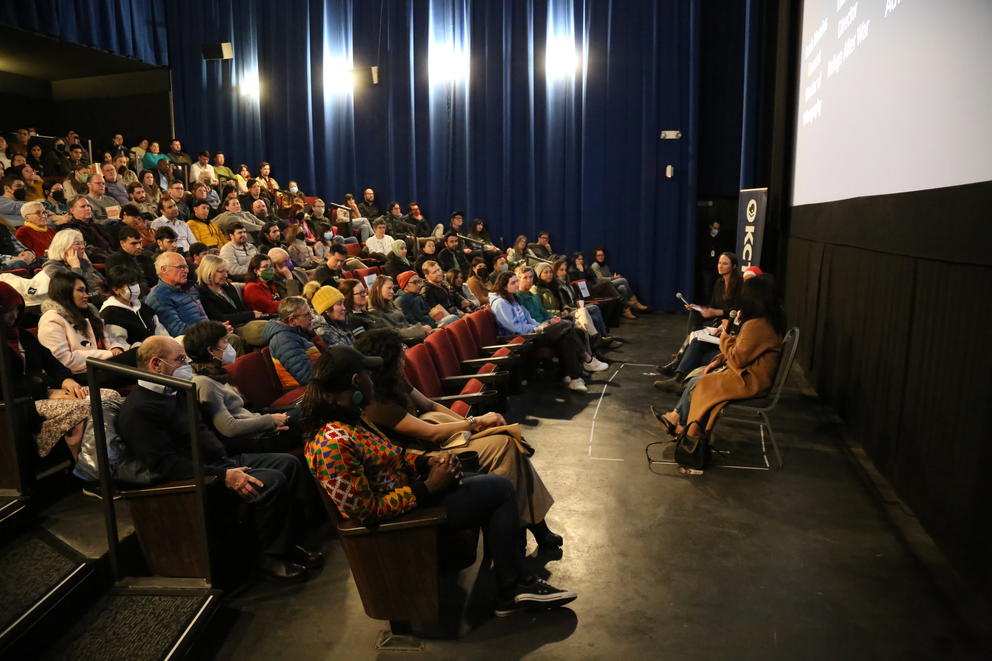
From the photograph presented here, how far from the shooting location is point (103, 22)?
1011 centimetres

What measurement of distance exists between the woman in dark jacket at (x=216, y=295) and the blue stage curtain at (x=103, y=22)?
6.78m

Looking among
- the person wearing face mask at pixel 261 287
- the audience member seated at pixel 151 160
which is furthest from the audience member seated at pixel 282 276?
the audience member seated at pixel 151 160

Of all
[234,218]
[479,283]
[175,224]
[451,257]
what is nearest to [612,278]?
[451,257]

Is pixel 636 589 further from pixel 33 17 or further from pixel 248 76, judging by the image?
pixel 248 76

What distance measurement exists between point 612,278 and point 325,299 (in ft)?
21.4

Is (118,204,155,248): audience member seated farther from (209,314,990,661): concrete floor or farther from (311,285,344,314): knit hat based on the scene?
(209,314,990,661): concrete floor

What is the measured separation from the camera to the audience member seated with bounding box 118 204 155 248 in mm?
6129

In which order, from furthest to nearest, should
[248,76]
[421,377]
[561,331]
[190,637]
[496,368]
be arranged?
1. [248,76]
2. [561,331]
3. [496,368]
4. [421,377]
5. [190,637]

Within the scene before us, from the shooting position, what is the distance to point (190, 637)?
2178 millimetres

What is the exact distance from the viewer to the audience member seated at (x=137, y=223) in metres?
6.13

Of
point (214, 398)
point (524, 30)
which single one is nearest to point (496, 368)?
point (214, 398)

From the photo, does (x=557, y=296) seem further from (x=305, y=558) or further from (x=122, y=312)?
(x=305, y=558)

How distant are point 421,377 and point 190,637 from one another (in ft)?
5.83

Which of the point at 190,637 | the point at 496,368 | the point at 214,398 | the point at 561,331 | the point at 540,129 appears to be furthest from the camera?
the point at 540,129
